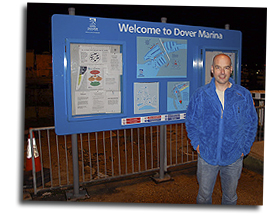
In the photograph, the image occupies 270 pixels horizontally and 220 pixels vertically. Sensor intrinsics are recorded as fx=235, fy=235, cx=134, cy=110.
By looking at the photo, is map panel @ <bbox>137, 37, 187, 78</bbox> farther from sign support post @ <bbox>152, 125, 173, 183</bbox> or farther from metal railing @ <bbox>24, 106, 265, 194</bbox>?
metal railing @ <bbox>24, 106, 265, 194</bbox>

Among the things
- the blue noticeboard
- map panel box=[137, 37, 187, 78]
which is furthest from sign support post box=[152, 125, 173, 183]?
map panel box=[137, 37, 187, 78]

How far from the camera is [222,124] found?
9.07 ft

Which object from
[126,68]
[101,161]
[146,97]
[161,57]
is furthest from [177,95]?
[101,161]

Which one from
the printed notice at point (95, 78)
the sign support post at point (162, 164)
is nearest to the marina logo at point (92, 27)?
the printed notice at point (95, 78)

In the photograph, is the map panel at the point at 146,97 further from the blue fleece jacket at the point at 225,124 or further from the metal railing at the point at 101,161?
the blue fleece jacket at the point at 225,124

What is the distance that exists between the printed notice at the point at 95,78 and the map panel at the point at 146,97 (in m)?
0.31

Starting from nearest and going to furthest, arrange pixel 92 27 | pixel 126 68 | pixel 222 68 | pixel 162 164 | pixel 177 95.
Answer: pixel 222 68 < pixel 92 27 < pixel 126 68 < pixel 177 95 < pixel 162 164

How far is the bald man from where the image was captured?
2.76 m

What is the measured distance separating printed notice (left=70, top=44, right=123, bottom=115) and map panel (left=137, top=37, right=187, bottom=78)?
14.9 inches

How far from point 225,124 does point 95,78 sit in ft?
6.36

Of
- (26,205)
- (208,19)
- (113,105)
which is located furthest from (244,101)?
(26,205)

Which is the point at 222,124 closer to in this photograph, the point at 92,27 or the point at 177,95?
the point at 177,95

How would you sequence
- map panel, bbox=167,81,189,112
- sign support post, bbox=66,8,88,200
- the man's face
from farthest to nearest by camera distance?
map panel, bbox=167,81,189,112 < sign support post, bbox=66,8,88,200 < the man's face

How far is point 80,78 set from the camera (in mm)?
3438
